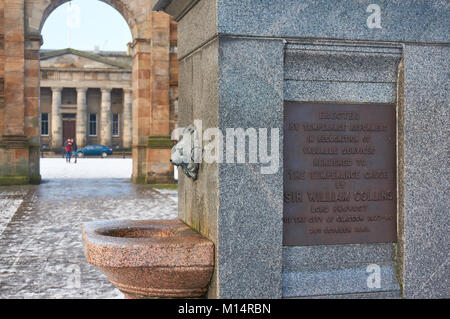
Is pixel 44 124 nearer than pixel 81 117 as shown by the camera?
No

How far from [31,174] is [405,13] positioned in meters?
18.4

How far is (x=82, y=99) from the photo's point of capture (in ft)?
204

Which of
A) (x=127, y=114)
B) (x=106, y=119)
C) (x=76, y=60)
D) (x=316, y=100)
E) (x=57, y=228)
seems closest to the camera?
(x=316, y=100)

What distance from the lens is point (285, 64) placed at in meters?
4.09

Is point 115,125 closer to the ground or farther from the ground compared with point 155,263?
farther from the ground

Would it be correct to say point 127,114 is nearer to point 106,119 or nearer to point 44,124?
point 106,119

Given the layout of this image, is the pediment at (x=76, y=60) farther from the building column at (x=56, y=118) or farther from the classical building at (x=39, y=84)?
the classical building at (x=39, y=84)

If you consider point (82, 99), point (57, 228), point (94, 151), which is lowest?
point (57, 228)

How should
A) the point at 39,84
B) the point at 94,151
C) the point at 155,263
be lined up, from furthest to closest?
the point at 94,151, the point at 39,84, the point at 155,263

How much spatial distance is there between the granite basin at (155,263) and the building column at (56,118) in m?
58.9

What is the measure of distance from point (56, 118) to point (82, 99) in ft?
11.4

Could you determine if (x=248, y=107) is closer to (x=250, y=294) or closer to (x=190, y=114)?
(x=190, y=114)

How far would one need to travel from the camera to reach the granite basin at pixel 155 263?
3.72m

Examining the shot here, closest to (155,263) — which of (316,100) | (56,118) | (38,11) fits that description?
(316,100)
